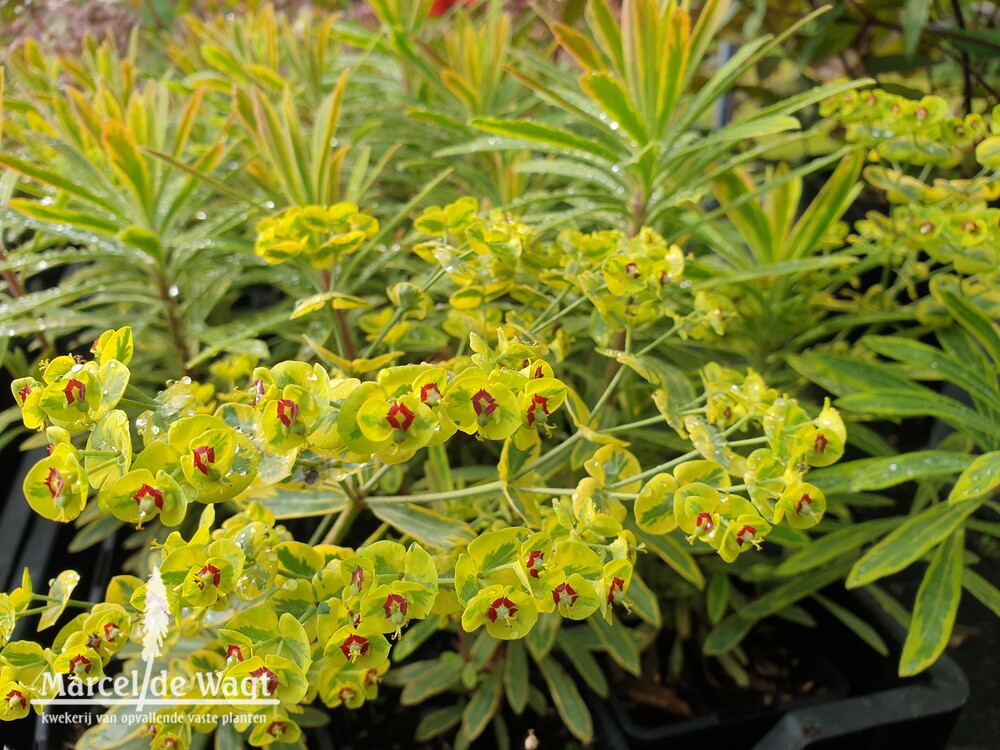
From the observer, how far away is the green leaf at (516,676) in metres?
0.97

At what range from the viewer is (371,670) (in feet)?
2.15

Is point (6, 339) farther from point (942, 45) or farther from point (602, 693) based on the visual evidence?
point (942, 45)

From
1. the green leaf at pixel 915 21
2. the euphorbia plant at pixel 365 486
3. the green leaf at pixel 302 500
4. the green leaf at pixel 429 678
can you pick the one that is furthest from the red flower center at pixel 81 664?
the green leaf at pixel 915 21

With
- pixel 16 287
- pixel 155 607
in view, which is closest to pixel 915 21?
pixel 155 607

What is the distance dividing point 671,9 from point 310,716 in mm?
985

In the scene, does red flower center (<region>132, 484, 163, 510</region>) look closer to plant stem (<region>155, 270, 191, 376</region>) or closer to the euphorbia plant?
the euphorbia plant

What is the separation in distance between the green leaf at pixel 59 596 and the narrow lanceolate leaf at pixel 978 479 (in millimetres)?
820

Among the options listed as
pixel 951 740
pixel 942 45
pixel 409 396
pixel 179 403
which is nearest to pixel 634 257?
pixel 409 396

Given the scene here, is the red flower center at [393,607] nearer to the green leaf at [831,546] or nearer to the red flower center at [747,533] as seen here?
the red flower center at [747,533]

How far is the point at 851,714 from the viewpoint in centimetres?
89

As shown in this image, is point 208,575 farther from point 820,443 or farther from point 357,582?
point 820,443

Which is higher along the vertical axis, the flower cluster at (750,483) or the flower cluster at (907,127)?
the flower cluster at (907,127)

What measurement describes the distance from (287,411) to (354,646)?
0.17 m

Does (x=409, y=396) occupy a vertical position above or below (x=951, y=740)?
above
